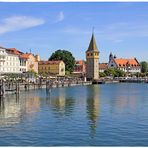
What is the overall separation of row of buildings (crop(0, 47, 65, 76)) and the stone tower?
816 cm

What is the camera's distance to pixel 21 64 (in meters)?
94.2

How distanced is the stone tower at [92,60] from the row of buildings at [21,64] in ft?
26.8

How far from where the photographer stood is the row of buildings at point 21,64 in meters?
83.7

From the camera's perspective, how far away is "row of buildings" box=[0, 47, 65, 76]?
3295 inches

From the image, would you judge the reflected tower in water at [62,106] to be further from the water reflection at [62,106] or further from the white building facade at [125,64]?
the white building facade at [125,64]

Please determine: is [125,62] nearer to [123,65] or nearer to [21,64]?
[123,65]

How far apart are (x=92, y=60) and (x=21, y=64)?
1354 inches

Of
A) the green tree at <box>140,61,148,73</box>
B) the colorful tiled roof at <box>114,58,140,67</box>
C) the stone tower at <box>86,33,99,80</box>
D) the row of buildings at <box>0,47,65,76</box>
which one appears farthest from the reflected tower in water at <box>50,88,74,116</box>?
the green tree at <box>140,61,148,73</box>

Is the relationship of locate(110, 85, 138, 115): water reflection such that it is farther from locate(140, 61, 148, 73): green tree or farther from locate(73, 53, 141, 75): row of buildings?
locate(140, 61, 148, 73): green tree

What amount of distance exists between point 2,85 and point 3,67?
1645 inches

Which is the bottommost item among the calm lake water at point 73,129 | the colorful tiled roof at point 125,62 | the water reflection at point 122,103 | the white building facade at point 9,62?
the calm lake water at point 73,129

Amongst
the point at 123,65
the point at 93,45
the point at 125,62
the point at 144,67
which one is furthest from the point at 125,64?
the point at 93,45

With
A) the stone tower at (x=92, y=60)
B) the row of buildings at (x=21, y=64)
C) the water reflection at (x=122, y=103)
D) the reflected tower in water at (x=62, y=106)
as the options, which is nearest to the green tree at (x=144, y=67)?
the stone tower at (x=92, y=60)

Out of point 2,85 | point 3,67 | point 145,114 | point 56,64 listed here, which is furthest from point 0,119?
point 56,64
